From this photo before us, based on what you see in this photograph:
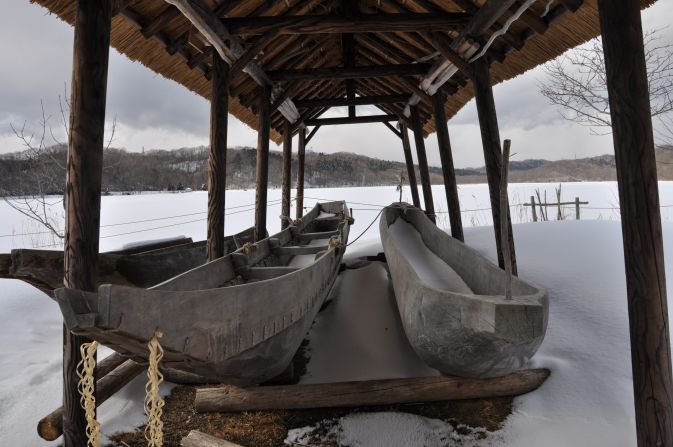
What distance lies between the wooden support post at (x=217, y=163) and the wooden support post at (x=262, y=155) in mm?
1698

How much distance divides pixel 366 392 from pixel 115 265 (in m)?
2.65

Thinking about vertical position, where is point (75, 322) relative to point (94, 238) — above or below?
below

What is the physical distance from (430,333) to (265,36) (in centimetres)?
359

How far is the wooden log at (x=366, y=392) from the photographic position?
278 centimetres

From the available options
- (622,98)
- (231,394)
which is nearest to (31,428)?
(231,394)

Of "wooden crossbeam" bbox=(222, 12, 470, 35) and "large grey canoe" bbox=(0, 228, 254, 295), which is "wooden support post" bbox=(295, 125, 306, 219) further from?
"wooden crossbeam" bbox=(222, 12, 470, 35)

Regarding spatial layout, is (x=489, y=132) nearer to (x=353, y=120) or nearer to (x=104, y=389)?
(x=104, y=389)

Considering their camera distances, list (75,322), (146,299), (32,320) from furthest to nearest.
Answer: (32,320)
(146,299)
(75,322)

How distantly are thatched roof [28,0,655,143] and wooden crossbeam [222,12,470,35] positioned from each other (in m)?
0.05

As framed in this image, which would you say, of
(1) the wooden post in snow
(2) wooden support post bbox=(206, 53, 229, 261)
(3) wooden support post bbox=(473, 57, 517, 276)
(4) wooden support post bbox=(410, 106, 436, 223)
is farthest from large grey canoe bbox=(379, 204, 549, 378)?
(4) wooden support post bbox=(410, 106, 436, 223)

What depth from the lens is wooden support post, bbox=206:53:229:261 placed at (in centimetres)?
410

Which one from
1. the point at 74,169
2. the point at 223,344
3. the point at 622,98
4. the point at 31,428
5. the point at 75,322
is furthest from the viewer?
the point at 31,428

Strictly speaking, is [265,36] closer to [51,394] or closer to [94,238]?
[94,238]

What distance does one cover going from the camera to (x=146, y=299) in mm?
1476
